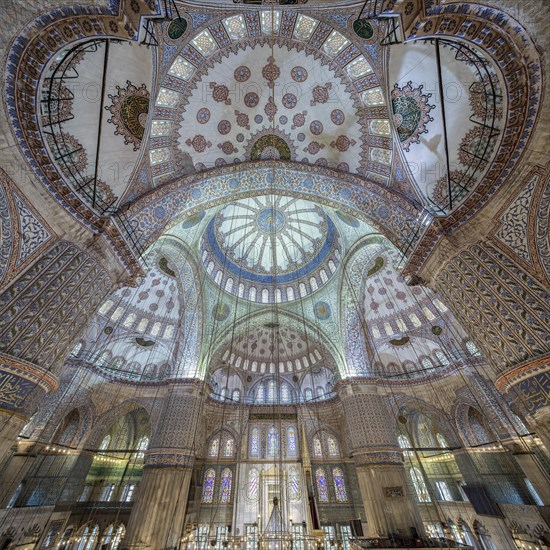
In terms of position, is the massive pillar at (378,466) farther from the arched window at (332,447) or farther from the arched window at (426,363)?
the arched window at (332,447)

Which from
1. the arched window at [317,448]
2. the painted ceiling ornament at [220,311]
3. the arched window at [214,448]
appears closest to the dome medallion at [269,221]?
the painted ceiling ornament at [220,311]

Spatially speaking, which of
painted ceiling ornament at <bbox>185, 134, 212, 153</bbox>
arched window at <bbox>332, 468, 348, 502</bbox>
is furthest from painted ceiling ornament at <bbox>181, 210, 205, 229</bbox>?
arched window at <bbox>332, 468, 348, 502</bbox>

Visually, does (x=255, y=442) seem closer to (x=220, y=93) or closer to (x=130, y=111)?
(x=130, y=111)

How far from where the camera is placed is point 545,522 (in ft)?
30.8

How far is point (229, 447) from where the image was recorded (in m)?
15.8

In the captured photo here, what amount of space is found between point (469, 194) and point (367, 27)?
5281 mm

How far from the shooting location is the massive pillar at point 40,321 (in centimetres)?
459

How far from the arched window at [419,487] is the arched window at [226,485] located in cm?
1034

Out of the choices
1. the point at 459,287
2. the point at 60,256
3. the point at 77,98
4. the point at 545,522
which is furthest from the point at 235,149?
the point at 545,522

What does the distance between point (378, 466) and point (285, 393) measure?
842 centimetres

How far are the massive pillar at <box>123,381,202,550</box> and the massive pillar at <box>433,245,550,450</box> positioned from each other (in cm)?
1071

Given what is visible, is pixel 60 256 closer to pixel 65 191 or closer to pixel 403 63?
pixel 65 191

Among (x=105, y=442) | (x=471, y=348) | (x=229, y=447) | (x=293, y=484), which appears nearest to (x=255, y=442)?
(x=229, y=447)

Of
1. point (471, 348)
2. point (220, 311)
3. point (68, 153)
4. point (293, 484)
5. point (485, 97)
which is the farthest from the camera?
point (220, 311)
